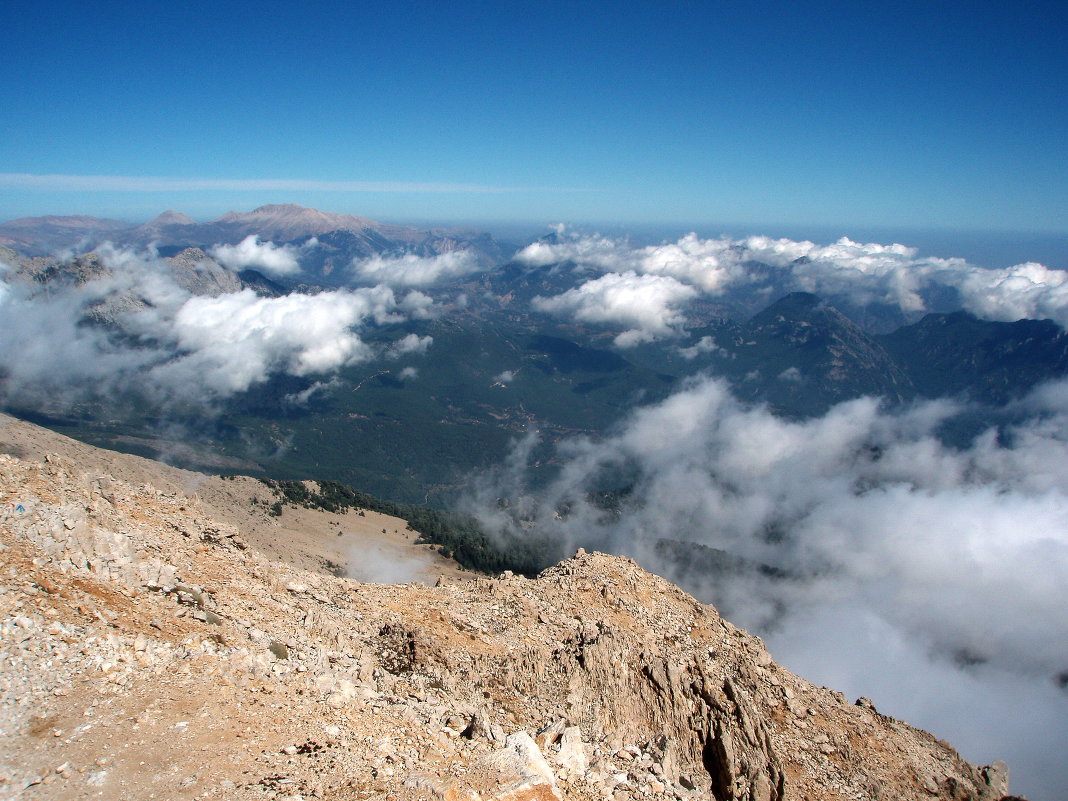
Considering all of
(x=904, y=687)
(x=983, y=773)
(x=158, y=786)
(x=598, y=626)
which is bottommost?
(x=904, y=687)

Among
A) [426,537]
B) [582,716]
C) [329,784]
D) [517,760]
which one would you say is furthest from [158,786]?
[426,537]

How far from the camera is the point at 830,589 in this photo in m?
146

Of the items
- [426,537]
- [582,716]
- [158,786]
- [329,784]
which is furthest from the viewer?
[426,537]

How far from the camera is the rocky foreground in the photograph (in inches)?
535

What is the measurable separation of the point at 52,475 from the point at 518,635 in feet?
74.3

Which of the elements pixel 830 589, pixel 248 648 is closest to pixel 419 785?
pixel 248 648

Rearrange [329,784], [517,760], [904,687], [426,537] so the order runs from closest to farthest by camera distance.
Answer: [329,784], [517,760], [904,687], [426,537]

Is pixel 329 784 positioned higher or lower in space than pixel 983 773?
higher

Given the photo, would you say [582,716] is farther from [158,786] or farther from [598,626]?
[158,786]

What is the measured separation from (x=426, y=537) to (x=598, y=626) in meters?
106

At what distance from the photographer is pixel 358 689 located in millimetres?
18469

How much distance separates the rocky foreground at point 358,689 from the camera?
13578mm

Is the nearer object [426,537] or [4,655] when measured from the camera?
[4,655]

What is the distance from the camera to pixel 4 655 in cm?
1435
